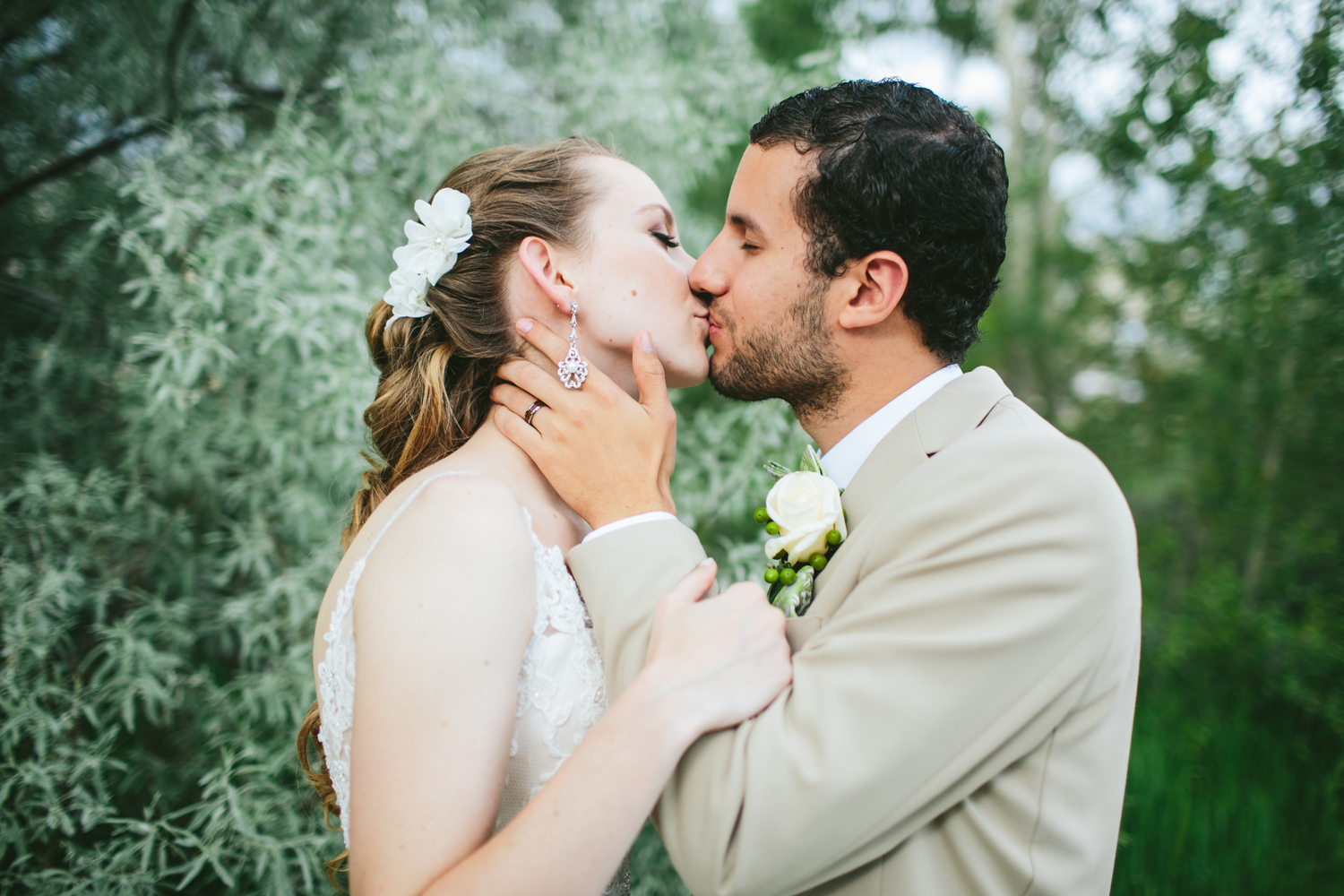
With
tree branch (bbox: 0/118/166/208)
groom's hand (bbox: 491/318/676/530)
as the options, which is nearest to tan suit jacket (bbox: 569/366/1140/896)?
groom's hand (bbox: 491/318/676/530)

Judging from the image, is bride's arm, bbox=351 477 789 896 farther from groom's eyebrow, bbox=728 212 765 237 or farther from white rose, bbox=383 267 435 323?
groom's eyebrow, bbox=728 212 765 237

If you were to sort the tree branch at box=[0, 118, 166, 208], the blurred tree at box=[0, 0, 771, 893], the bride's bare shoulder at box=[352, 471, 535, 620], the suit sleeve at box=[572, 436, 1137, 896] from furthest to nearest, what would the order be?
the tree branch at box=[0, 118, 166, 208]
the blurred tree at box=[0, 0, 771, 893]
the bride's bare shoulder at box=[352, 471, 535, 620]
the suit sleeve at box=[572, 436, 1137, 896]

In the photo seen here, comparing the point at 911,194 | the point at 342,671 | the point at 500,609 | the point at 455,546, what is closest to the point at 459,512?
the point at 455,546

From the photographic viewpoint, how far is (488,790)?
4.37ft

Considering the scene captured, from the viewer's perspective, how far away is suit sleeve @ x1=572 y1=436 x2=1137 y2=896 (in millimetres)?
1217

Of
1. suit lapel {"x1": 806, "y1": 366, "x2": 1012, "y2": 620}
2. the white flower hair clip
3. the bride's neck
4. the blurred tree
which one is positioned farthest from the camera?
the blurred tree

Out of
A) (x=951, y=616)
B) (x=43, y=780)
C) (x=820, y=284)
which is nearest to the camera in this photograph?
(x=951, y=616)

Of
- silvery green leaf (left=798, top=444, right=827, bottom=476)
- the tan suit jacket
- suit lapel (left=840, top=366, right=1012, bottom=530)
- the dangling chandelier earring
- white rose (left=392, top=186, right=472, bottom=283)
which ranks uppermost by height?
white rose (left=392, top=186, right=472, bottom=283)

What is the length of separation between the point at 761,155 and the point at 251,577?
320 centimetres

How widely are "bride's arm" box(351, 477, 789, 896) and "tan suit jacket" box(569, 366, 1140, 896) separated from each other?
0.08 m

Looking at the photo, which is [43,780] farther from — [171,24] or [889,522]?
[171,24]

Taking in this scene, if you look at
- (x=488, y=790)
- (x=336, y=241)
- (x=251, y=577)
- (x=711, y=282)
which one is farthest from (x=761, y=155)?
(x=251, y=577)

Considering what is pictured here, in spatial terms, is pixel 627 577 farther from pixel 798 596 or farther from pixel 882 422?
pixel 882 422

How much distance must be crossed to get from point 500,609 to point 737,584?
0.45 metres
